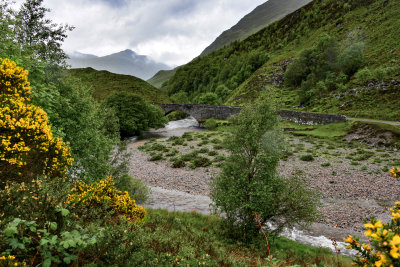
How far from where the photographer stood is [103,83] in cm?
11494

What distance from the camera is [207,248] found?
835cm

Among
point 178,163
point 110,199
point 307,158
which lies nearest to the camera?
point 110,199

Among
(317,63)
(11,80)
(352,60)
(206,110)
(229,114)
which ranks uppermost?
(317,63)

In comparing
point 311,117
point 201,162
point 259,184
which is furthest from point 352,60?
point 259,184

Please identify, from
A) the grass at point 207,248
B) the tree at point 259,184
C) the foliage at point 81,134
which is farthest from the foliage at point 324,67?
the foliage at point 81,134

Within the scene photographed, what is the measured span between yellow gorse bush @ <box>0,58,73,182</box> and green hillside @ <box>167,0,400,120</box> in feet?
Result: 35.4

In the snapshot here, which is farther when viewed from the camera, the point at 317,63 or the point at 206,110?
the point at 317,63

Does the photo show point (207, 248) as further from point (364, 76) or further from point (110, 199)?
point (364, 76)

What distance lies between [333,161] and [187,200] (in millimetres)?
23678

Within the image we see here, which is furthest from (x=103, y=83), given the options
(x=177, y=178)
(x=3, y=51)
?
(x=3, y=51)

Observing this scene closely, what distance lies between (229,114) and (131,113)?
3626 cm

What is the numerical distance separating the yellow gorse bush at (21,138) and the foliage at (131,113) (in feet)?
166

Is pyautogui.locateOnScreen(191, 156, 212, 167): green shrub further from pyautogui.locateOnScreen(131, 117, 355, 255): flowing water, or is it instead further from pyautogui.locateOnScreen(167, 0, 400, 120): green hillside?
pyautogui.locateOnScreen(167, 0, 400, 120): green hillside

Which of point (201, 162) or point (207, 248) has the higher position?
point (207, 248)
